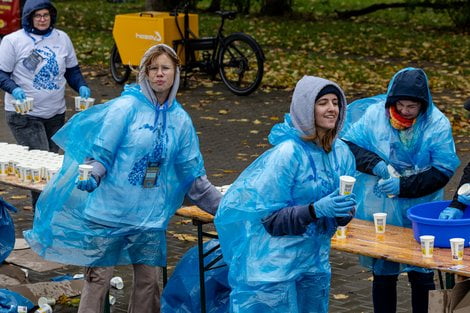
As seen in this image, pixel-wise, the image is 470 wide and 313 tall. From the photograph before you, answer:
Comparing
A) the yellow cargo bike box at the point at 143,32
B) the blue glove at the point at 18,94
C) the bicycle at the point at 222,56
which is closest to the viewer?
the blue glove at the point at 18,94

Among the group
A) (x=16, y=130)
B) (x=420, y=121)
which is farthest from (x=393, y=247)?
(x=16, y=130)

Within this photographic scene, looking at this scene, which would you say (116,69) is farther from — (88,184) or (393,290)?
(88,184)

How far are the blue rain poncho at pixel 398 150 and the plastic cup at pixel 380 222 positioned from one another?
33cm

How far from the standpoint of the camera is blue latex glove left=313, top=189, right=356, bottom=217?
491cm

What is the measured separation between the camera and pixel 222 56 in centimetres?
1545

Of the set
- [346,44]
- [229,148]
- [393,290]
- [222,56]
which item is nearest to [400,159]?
[393,290]

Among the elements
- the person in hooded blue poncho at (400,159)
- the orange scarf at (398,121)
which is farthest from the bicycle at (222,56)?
the orange scarf at (398,121)

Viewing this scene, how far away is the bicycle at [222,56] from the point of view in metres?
15.1

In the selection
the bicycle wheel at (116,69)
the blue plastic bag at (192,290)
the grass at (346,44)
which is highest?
the blue plastic bag at (192,290)

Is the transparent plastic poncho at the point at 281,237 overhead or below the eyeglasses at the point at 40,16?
below

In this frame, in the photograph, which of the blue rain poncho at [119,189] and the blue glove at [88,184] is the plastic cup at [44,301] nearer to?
the blue rain poncho at [119,189]

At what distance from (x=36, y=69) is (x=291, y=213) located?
4097mm

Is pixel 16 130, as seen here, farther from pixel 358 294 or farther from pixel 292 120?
pixel 292 120

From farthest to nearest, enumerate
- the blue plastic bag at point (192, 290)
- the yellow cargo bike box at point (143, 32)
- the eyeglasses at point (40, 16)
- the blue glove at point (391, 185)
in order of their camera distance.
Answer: the yellow cargo bike box at point (143, 32), the eyeglasses at point (40, 16), the blue plastic bag at point (192, 290), the blue glove at point (391, 185)
